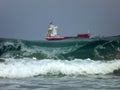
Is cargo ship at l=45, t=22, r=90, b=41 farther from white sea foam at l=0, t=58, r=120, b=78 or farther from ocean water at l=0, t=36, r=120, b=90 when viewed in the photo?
white sea foam at l=0, t=58, r=120, b=78

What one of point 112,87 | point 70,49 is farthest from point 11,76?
point 70,49

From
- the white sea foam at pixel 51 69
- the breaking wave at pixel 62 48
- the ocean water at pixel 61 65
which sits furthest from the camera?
the breaking wave at pixel 62 48

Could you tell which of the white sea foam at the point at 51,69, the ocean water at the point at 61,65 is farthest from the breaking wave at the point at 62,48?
the white sea foam at the point at 51,69

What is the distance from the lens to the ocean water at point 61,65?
4934mm

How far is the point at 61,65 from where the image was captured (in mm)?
6793

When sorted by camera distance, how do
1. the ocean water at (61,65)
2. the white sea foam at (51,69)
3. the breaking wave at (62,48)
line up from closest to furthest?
1. the ocean water at (61,65)
2. the white sea foam at (51,69)
3. the breaking wave at (62,48)

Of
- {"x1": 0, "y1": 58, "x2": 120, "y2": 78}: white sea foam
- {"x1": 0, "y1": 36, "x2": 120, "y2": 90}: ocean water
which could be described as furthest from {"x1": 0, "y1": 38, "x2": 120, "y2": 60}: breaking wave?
{"x1": 0, "y1": 58, "x2": 120, "y2": 78}: white sea foam

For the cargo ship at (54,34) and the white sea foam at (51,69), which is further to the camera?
the cargo ship at (54,34)

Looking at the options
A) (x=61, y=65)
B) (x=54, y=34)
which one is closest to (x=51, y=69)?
Answer: (x=61, y=65)

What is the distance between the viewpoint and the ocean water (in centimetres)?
493

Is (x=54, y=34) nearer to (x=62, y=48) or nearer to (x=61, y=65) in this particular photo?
(x=62, y=48)

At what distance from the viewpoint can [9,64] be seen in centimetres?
683

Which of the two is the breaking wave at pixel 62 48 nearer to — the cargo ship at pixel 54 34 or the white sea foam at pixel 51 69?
the cargo ship at pixel 54 34

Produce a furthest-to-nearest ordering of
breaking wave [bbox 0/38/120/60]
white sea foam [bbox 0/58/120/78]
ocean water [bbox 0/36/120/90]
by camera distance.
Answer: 1. breaking wave [bbox 0/38/120/60]
2. white sea foam [bbox 0/58/120/78]
3. ocean water [bbox 0/36/120/90]
